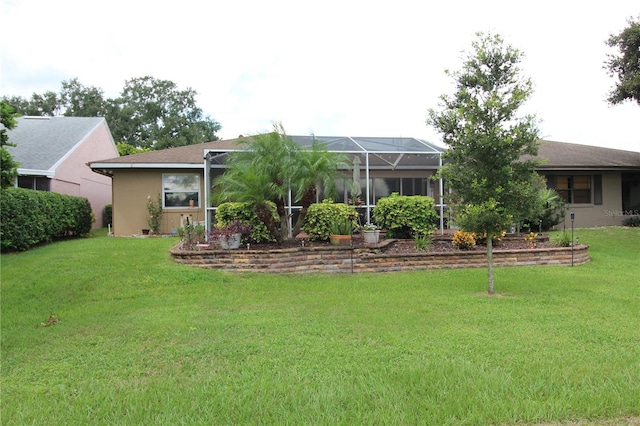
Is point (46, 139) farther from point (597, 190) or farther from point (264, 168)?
point (597, 190)

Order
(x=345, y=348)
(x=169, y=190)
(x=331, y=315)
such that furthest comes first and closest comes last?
(x=169, y=190), (x=331, y=315), (x=345, y=348)

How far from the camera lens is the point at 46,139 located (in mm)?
19891

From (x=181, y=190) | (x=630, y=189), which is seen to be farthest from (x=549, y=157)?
(x=181, y=190)

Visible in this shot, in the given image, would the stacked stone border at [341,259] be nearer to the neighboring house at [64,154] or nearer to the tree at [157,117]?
the neighboring house at [64,154]

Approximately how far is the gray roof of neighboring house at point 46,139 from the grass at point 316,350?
36.5ft

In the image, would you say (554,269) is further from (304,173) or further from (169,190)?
(169,190)

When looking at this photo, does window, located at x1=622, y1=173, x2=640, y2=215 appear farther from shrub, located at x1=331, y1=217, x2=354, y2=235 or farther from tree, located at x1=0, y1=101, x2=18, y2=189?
tree, located at x1=0, y1=101, x2=18, y2=189

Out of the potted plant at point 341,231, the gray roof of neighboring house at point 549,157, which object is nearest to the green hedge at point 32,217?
the gray roof of neighboring house at point 549,157

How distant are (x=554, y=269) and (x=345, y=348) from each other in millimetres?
6834

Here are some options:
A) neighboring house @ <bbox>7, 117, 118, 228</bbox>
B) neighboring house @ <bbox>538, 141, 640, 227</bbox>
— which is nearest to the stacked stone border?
neighboring house @ <bbox>538, 141, 640, 227</bbox>

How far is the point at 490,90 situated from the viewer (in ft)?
22.7

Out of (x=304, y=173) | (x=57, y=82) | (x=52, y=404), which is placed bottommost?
(x=52, y=404)

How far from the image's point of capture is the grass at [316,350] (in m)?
3.07

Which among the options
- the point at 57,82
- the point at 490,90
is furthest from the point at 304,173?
the point at 57,82
